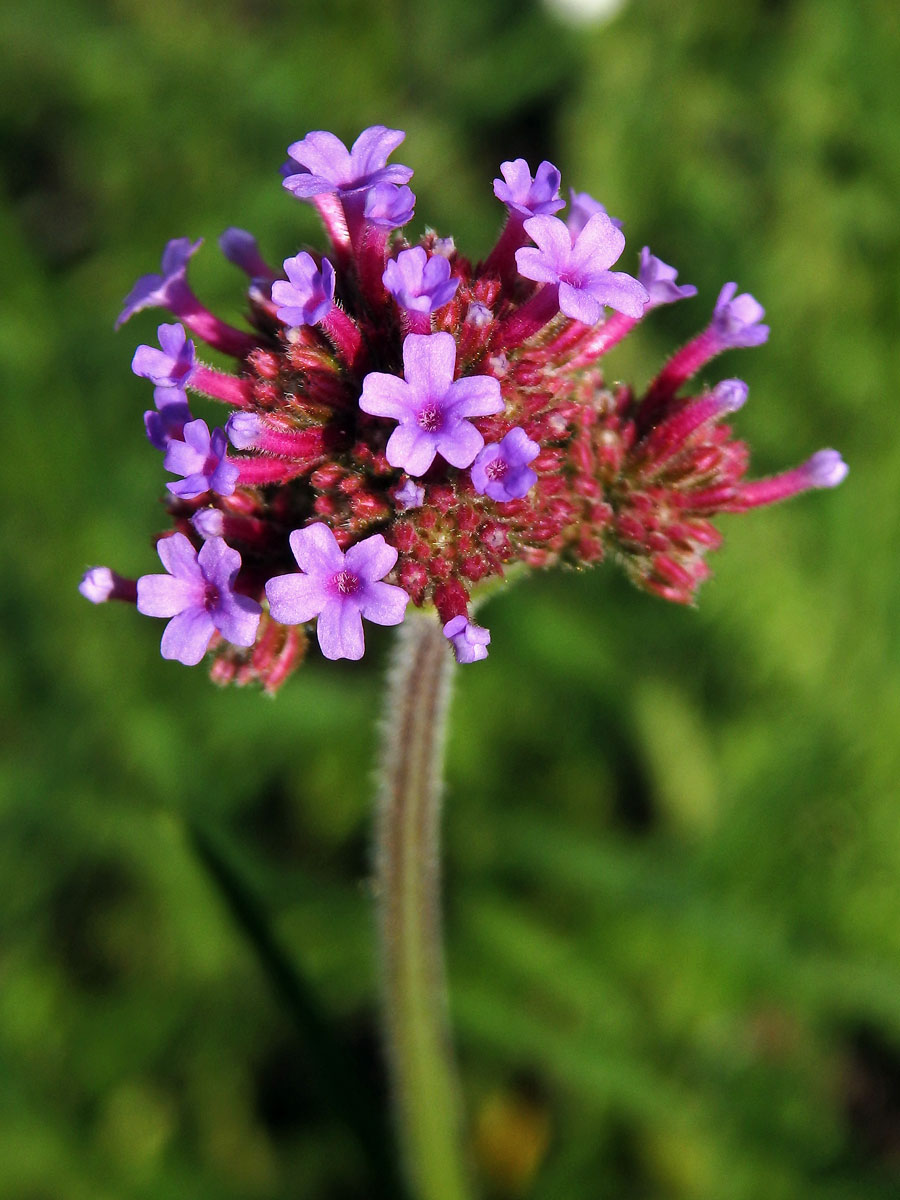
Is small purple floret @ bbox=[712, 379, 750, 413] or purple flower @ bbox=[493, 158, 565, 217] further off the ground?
purple flower @ bbox=[493, 158, 565, 217]

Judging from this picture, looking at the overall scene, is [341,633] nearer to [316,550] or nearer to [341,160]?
[316,550]

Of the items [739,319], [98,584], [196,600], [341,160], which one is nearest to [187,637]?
[196,600]

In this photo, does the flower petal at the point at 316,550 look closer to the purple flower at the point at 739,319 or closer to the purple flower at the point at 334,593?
the purple flower at the point at 334,593

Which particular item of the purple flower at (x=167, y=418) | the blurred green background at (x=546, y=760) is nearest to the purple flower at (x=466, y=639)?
the purple flower at (x=167, y=418)

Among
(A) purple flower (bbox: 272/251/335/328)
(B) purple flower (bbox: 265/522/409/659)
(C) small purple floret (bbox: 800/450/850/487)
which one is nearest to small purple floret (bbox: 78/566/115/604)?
(B) purple flower (bbox: 265/522/409/659)

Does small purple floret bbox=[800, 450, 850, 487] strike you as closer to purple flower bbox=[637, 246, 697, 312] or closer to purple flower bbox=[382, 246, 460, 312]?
purple flower bbox=[637, 246, 697, 312]

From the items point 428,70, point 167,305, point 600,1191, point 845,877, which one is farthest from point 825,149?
point 600,1191
